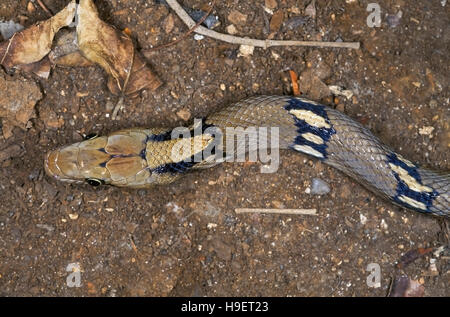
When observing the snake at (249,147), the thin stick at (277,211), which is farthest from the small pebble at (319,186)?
the snake at (249,147)

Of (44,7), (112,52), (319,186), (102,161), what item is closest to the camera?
(102,161)

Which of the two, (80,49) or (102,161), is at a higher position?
(80,49)

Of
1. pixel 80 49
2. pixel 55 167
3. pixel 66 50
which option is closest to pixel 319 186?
pixel 55 167

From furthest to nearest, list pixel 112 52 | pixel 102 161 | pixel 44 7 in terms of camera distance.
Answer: pixel 44 7, pixel 112 52, pixel 102 161

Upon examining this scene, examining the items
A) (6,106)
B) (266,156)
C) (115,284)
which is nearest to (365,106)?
(266,156)

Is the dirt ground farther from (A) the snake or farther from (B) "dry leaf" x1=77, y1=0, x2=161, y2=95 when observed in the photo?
(A) the snake

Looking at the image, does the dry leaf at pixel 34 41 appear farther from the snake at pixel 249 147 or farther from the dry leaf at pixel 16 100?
the snake at pixel 249 147

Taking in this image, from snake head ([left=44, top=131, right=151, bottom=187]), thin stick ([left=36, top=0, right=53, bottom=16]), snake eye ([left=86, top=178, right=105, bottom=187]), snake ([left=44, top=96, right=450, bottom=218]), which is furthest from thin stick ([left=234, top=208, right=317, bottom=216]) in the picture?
thin stick ([left=36, top=0, right=53, bottom=16])

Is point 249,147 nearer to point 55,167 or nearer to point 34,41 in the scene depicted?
point 55,167
